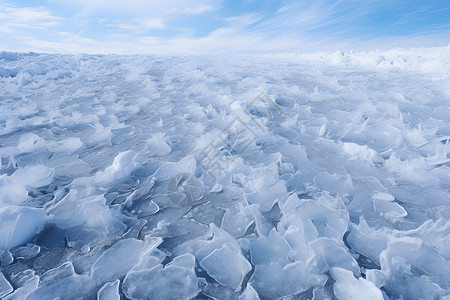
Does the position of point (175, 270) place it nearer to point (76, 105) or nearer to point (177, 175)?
point (177, 175)

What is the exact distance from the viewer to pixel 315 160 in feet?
7.65

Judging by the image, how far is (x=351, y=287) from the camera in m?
1.06

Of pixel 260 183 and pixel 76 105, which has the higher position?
pixel 76 105

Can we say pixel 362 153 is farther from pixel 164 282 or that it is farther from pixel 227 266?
pixel 164 282

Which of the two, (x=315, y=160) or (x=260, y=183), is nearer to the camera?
(x=260, y=183)

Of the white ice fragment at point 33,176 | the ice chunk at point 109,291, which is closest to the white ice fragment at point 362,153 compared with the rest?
the ice chunk at point 109,291

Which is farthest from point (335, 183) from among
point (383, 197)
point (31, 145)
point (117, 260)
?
point (31, 145)

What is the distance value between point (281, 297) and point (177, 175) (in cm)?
128

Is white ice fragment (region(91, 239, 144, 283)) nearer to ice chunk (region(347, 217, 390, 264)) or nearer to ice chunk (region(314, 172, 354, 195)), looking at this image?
ice chunk (region(347, 217, 390, 264))

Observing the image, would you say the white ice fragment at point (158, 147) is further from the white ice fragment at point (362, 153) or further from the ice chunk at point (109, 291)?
the white ice fragment at point (362, 153)

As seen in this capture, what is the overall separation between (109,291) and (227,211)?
802mm

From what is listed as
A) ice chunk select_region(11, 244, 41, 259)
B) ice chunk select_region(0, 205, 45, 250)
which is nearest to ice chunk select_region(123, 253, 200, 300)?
ice chunk select_region(11, 244, 41, 259)

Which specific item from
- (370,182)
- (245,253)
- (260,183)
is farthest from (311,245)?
(370,182)

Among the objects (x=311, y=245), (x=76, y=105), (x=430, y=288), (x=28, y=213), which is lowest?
(x=430, y=288)
